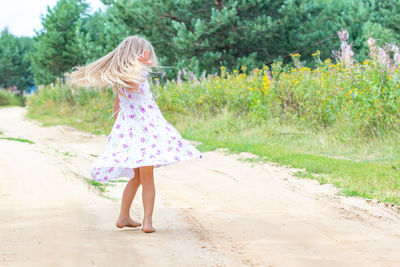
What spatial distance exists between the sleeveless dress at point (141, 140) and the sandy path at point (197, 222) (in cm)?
63

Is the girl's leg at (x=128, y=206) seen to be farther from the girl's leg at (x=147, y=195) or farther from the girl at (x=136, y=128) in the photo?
the girl's leg at (x=147, y=195)

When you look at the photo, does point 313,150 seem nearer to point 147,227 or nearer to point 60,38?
point 147,227

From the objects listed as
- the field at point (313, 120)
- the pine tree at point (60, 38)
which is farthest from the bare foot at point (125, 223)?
the pine tree at point (60, 38)

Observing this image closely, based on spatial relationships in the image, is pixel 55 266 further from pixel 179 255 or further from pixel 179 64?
pixel 179 64

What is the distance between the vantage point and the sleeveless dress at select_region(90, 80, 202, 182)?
4461 millimetres

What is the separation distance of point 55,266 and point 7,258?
14.7 inches

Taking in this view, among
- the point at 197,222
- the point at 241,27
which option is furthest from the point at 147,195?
the point at 241,27

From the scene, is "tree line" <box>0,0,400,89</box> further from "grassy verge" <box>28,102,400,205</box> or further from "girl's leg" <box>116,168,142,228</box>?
"girl's leg" <box>116,168,142,228</box>

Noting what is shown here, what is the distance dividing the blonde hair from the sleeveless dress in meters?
0.16

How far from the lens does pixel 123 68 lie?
4504mm

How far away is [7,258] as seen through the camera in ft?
11.5

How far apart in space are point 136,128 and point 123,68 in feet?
1.72

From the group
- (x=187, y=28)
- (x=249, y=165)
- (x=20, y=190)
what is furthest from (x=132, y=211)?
(x=187, y=28)

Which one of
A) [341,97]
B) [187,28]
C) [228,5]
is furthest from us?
[187,28]
